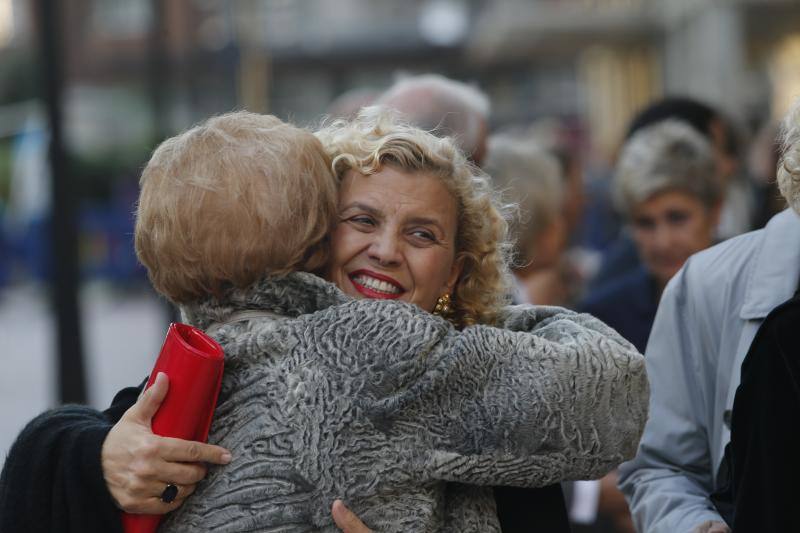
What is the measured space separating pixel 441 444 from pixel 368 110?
870 mm

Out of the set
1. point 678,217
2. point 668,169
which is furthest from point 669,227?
point 668,169

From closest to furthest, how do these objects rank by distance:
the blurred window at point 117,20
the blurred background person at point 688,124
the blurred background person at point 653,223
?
the blurred background person at point 653,223 → the blurred background person at point 688,124 → the blurred window at point 117,20

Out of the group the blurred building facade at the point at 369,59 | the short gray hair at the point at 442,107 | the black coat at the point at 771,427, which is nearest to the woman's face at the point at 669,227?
the short gray hair at the point at 442,107

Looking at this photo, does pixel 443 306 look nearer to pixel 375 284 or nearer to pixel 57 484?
pixel 375 284

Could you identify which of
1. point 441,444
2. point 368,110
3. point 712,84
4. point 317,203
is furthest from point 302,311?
point 712,84

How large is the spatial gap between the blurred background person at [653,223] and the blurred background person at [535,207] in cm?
41

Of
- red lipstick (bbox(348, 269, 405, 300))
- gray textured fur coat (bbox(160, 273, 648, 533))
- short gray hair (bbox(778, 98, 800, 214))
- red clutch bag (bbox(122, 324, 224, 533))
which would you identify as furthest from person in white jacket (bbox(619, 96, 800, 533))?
red clutch bag (bbox(122, 324, 224, 533))

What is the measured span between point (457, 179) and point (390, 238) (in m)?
0.22

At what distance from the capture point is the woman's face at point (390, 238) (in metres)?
2.50

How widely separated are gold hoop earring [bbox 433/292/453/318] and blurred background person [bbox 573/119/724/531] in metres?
2.05

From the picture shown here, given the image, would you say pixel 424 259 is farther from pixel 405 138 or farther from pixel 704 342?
pixel 704 342

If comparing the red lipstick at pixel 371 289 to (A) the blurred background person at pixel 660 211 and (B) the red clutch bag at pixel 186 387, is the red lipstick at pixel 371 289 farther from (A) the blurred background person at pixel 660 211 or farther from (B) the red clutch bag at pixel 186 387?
(A) the blurred background person at pixel 660 211

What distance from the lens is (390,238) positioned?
8.20ft

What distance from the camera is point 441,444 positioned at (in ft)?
7.32
